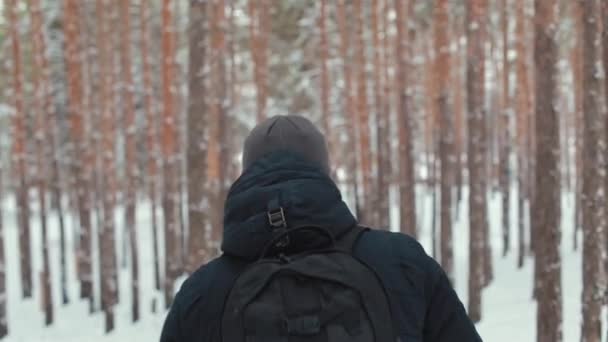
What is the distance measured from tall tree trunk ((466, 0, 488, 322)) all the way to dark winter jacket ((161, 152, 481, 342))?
11.1 metres

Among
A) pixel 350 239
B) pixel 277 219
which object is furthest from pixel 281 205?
pixel 350 239

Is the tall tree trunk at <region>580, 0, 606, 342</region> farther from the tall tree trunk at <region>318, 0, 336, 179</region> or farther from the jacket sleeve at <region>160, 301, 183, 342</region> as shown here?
the tall tree trunk at <region>318, 0, 336, 179</region>

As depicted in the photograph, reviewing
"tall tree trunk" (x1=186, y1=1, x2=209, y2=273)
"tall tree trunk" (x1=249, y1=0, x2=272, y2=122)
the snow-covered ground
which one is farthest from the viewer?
"tall tree trunk" (x1=249, y1=0, x2=272, y2=122)

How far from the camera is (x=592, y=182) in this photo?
8.48 metres

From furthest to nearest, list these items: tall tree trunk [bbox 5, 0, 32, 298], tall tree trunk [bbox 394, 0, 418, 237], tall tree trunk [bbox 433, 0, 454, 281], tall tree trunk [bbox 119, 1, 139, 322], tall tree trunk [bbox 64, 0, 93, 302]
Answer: tall tree trunk [bbox 119, 1, 139, 322] → tall tree trunk [bbox 5, 0, 32, 298] → tall tree trunk [bbox 64, 0, 93, 302] → tall tree trunk [bbox 394, 0, 418, 237] → tall tree trunk [bbox 433, 0, 454, 281]

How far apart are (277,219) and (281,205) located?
4 cm

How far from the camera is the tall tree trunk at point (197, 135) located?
33.9 feet

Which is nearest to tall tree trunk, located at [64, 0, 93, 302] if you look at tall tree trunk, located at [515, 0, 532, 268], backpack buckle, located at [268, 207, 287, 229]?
tall tree trunk, located at [515, 0, 532, 268]

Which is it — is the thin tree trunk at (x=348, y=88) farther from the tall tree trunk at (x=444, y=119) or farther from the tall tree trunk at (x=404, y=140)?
the tall tree trunk at (x=444, y=119)

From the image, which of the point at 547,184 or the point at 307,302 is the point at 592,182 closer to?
the point at 547,184

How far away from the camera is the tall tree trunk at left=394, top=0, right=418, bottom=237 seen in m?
15.6

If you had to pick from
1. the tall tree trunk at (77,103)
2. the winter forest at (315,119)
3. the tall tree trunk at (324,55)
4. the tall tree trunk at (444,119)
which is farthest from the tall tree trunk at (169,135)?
the tall tree trunk at (444,119)

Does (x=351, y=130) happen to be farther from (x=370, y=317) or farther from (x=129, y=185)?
(x=370, y=317)

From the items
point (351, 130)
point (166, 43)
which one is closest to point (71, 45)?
point (166, 43)
